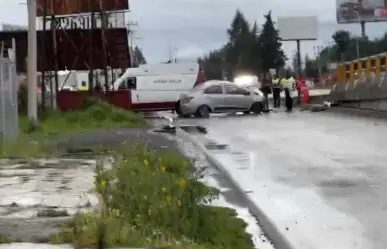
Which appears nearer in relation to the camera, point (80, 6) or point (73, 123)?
point (73, 123)

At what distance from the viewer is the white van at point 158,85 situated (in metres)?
39.9

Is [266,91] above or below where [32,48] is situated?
below

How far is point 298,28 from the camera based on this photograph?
9981cm

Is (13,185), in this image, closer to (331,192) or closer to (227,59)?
(331,192)

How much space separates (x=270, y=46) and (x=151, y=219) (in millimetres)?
93788

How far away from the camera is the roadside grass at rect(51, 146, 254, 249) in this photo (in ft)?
24.2

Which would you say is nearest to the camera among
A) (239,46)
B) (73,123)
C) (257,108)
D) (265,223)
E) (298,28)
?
(265,223)

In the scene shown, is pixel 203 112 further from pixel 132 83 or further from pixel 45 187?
pixel 45 187

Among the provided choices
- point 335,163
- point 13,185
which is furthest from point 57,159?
point 335,163

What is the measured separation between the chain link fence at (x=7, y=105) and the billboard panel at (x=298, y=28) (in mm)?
79414

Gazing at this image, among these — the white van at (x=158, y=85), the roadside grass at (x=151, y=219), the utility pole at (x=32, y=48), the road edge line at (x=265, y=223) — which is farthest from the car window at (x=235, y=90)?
the roadside grass at (x=151, y=219)

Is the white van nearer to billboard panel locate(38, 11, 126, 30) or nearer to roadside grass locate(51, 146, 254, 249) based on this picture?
billboard panel locate(38, 11, 126, 30)

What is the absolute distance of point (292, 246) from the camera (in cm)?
831

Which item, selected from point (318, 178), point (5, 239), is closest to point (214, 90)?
point (318, 178)
